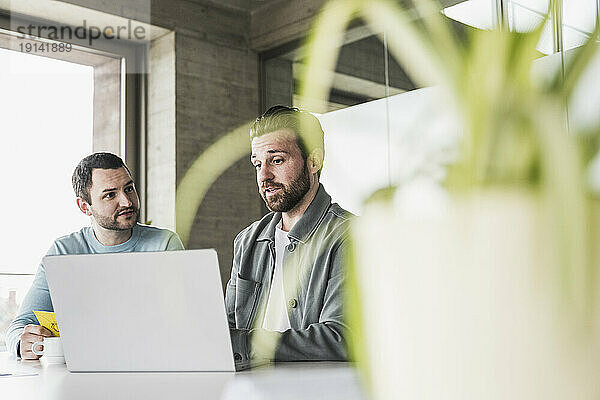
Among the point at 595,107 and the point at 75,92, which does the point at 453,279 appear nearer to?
the point at 595,107

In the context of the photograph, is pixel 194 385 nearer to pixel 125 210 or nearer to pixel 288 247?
pixel 288 247

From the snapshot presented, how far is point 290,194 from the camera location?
85.1 inches

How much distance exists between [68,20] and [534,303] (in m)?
3.98

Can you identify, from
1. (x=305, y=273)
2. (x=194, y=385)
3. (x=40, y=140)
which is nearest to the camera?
(x=194, y=385)

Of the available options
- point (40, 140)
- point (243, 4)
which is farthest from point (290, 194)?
point (243, 4)

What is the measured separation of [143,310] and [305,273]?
0.84 metres

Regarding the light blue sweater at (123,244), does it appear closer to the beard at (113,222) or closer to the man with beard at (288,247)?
the beard at (113,222)

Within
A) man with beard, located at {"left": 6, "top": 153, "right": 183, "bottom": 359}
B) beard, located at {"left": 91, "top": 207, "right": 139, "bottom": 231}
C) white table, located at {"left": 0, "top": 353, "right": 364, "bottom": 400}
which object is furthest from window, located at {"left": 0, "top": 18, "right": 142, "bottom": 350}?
white table, located at {"left": 0, "top": 353, "right": 364, "bottom": 400}

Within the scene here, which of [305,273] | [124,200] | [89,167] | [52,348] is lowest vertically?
[52,348]

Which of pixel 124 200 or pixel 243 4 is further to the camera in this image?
pixel 243 4

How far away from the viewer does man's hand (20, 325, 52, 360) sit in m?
1.63

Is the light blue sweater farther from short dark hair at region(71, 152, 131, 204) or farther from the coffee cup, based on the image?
the coffee cup

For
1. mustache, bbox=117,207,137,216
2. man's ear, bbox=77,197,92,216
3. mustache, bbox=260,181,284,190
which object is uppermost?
mustache, bbox=260,181,284,190

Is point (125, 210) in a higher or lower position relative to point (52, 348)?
higher
